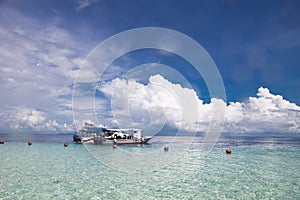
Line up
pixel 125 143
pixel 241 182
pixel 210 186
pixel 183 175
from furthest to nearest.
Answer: pixel 125 143
pixel 183 175
pixel 241 182
pixel 210 186

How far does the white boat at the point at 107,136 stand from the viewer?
54.0 m

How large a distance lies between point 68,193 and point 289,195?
11.4 meters

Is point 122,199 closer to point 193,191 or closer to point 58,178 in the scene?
point 193,191

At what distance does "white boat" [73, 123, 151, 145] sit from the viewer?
54031 mm

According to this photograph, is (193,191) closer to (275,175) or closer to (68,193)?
(68,193)

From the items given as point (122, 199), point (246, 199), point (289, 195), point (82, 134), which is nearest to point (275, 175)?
point (289, 195)

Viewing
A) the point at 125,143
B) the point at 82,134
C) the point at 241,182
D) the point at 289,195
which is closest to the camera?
the point at 289,195

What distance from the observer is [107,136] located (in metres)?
57.3

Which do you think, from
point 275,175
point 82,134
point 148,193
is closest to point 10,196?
point 148,193

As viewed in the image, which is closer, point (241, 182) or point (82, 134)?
point (241, 182)

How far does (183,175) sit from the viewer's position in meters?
17.9

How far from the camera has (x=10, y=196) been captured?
38.6 feet

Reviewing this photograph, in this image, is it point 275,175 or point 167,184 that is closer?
point 167,184

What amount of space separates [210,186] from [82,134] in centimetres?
5227
